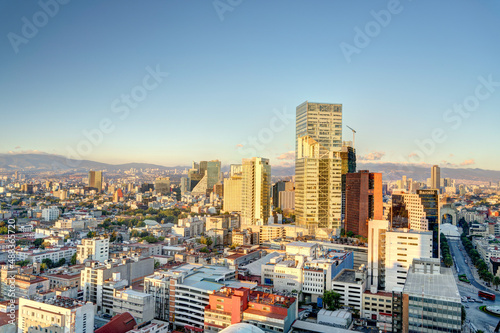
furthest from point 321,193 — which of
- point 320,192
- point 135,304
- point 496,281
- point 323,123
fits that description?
point 135,304

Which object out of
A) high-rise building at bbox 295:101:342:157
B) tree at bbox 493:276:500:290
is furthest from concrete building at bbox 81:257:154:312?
high-rise building at bbox 295:101:342:157

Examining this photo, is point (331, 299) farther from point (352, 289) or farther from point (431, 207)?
point (431, 207)

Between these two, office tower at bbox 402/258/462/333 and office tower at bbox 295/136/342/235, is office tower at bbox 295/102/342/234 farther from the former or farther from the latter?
office tower at bbox 402/258/462/333

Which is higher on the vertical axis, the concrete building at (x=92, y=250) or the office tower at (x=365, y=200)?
the office tower at (x=365, y=200)

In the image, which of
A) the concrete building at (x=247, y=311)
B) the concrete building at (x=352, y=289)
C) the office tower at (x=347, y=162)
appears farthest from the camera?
the office tower at (x=347, y=162)

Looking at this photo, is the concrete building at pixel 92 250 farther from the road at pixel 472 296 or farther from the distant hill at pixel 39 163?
the distant hill at pixel 39 163

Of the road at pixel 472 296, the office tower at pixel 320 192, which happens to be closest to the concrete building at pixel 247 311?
the road at pixel 472 296

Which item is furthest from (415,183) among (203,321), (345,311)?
(203,321)
